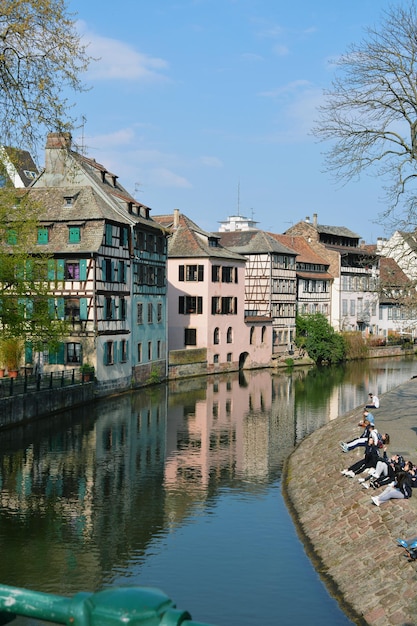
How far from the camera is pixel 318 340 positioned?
73188mm

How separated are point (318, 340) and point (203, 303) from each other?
1641 cm

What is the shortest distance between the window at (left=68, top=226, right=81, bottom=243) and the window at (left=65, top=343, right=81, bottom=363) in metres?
6.19

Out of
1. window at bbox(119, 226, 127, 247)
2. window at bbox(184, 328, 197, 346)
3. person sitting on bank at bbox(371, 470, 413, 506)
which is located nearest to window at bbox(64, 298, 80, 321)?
window at bbox(119, 226, 127, 247)

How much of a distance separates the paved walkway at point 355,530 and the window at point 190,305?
1287 inches

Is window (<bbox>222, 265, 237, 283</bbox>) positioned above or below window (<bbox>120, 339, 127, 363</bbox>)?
above

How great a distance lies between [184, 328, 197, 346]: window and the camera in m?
61.6

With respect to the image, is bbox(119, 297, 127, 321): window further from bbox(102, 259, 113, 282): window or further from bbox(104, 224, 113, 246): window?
bbox(104, 224, 113, 246): window

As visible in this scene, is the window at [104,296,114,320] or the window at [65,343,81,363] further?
the window at [104,296,114,320]

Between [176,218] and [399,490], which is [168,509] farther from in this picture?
[176,218]

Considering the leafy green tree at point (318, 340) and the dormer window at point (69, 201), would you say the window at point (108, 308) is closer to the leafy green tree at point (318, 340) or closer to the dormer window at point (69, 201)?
the dormer window at point (69, 201)

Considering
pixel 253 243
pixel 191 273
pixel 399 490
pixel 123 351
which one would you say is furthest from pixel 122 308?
pixel 399 490

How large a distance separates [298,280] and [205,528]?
192ft

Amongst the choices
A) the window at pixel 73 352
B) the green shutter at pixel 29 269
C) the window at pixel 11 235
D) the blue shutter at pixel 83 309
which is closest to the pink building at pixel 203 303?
the window at pixel 73 352

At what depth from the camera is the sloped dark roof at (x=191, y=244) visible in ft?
204
